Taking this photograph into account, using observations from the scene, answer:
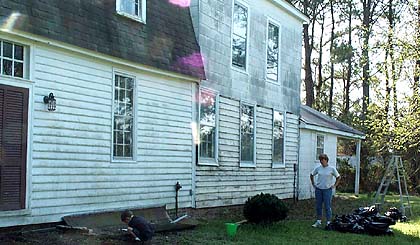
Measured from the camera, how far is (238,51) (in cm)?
1466

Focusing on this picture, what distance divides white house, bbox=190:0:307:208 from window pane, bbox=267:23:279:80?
0.02 metres

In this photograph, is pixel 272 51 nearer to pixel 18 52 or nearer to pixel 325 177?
pixel 325 177

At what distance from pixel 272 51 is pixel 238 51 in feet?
7.49

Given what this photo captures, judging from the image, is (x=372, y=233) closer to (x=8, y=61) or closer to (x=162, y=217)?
(x=162, y=217)

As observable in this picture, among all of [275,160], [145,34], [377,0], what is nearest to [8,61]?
[145,34]

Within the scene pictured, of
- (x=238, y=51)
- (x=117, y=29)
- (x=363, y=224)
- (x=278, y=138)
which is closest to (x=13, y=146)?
(x=117, y=29)

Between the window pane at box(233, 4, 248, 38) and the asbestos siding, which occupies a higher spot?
the window pane at box(233, 4, 248, 38)

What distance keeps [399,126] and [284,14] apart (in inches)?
215

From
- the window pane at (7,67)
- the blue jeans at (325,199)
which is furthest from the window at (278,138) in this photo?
the window pane at (7,67)

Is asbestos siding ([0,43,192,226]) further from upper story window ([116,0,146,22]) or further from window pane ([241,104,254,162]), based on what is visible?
window pane ([241,104,254,162])

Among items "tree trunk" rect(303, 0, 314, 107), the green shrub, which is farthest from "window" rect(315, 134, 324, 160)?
"tree trunk" rect(303, 0, 314, 107)

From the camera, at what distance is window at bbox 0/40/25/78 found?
815 cm

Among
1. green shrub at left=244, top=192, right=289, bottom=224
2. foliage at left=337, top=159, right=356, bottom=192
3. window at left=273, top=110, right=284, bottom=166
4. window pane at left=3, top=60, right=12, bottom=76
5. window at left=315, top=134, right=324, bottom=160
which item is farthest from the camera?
foliage at left=337, top=159, right=356, bottom=192

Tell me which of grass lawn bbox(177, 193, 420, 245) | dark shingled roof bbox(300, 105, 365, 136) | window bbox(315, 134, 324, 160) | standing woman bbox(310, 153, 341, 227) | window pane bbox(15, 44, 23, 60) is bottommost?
grass lawn bbox(177, 193, 420, 245)
